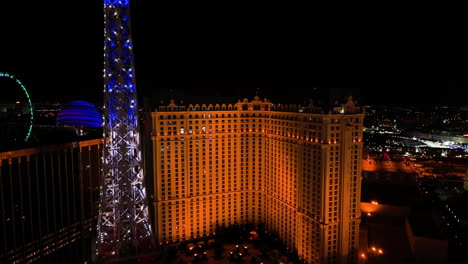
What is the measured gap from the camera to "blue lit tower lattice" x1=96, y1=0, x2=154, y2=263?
150ft

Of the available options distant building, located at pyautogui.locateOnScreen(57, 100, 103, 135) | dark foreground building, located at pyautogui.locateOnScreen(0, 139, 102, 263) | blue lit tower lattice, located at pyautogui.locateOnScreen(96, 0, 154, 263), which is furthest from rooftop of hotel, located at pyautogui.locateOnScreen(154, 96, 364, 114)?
dark foreground building, located at pyautogui.locateOnScreen(0, 139, 102, 263)

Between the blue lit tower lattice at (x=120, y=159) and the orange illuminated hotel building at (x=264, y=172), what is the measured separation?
28.6 feet

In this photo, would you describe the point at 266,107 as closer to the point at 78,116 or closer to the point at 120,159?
the point at 120,159

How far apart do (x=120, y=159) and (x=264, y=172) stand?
29.0 m

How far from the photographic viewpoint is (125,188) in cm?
4869

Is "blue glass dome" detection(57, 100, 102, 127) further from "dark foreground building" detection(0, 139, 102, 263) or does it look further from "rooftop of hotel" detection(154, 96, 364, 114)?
"rooftop of hotel" detection(154, 96, 364, 114)

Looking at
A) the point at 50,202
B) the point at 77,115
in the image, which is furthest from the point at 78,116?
the point at 50,202

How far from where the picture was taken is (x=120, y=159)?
4762 centimetres

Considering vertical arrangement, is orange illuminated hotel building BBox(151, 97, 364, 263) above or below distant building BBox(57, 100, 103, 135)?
below

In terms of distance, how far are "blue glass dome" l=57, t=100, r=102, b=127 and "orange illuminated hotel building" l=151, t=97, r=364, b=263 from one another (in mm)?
13846

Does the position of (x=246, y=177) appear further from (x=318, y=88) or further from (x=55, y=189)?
(x=55, y=189)

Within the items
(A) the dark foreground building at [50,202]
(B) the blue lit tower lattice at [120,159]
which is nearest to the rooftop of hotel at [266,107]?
(B) the blue lit tower lattice at [120,159]

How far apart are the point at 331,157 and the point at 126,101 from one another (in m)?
32.0

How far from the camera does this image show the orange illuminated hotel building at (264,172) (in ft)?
167
